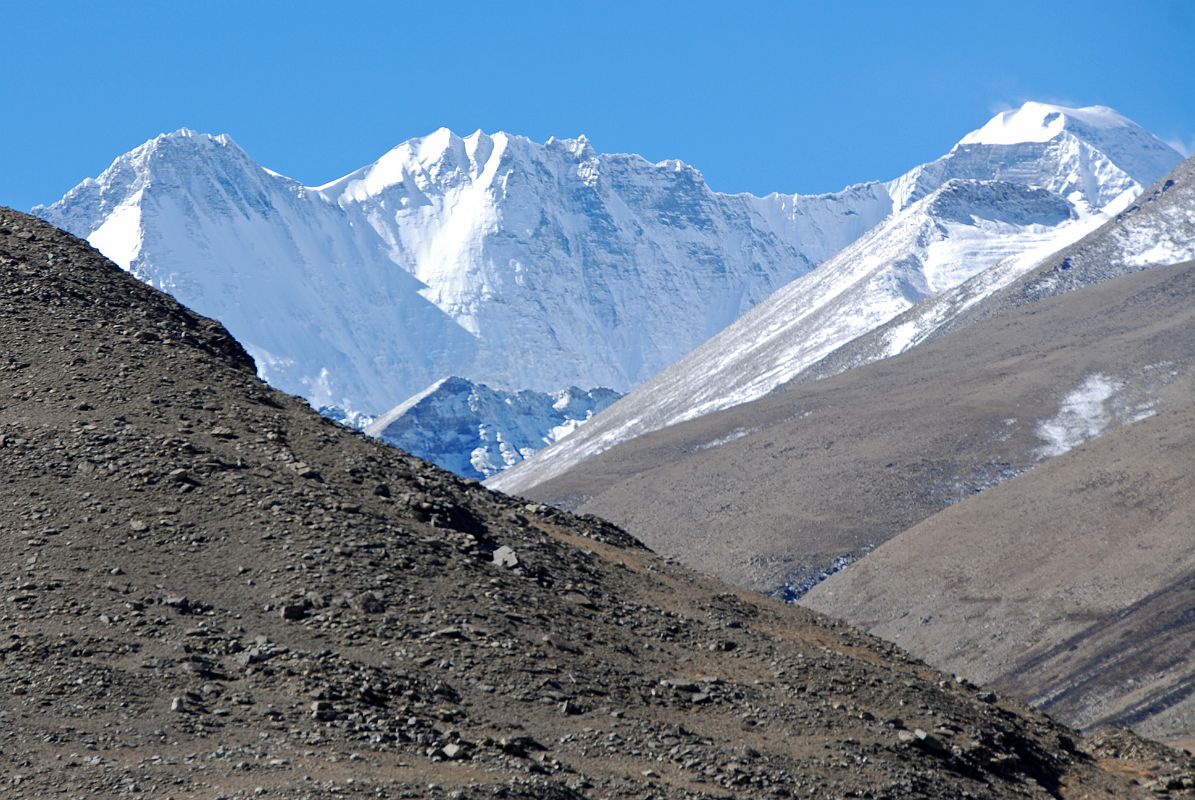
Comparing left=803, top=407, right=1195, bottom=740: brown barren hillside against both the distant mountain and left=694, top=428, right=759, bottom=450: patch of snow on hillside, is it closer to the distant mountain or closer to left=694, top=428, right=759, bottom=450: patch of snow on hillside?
the distant mountain

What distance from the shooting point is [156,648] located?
79.7 feet

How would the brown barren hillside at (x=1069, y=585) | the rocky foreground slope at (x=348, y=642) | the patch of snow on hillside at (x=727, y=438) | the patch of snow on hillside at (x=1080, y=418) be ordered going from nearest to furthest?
the rocky foreground slope at (x=348, y=642), the brown barren hillside at (x=1069, y=585), the patch of snow on hillside at (x=1080, y=418), the patch of snow on hillside at (x=727, y=438)

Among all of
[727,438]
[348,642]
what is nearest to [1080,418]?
[727,438]

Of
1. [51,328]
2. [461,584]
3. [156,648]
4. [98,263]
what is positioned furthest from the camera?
[98,263]

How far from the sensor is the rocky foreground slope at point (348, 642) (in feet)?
73.8

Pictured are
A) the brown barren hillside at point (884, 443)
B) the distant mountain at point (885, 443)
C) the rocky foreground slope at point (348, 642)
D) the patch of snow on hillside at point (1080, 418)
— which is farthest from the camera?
the patch of snow on hillside at point (1080, 418)

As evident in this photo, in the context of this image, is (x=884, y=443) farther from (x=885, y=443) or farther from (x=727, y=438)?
(x=727, y=438)

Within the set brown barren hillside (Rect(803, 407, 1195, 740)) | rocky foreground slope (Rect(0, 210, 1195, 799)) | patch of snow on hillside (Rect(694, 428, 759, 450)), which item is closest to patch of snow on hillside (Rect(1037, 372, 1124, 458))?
brown barren hillside (Rect(803, 407, 1195, 740))

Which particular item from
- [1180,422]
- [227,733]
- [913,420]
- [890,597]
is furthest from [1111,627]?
[227,733]

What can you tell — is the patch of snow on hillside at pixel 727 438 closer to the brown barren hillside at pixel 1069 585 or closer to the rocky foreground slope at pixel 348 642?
the brown barren hillside at pixel 1069 585

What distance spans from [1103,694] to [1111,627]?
1109 centimetres

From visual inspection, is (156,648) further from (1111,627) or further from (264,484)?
(1111,627)

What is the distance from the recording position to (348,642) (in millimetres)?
25562

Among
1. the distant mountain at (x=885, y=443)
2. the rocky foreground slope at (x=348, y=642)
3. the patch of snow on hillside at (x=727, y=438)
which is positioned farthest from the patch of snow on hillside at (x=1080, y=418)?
the rocky foreground slope at (x=348, y=642)
